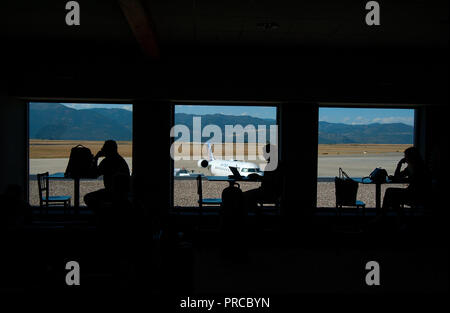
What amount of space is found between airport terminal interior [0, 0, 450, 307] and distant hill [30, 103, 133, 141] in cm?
18

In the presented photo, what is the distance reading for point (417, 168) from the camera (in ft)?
14.8

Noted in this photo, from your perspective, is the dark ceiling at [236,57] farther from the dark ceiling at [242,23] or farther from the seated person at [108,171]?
the seated person at [108,171]

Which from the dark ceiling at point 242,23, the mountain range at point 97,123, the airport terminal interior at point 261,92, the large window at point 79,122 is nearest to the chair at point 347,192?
the airport terminal interior at point 261,92

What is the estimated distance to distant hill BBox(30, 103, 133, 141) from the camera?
5605 mm

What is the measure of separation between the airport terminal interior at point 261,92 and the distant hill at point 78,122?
0.18 meters

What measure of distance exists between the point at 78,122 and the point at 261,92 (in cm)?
340

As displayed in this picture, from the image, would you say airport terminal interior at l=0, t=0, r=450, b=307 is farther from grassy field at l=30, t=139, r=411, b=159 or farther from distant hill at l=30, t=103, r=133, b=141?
grassy field at l=30, t=139, r=411, b=159

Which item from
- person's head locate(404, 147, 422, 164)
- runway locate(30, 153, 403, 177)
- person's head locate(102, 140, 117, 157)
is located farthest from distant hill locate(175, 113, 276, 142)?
runway locate(30, 153, 403, 177)

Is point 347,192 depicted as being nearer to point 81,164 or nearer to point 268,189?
point 268,189

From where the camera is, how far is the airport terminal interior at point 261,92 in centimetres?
409

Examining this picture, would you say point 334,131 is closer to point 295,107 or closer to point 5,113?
point 295,107

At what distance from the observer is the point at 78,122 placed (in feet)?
20.1

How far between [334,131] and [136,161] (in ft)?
13.1
